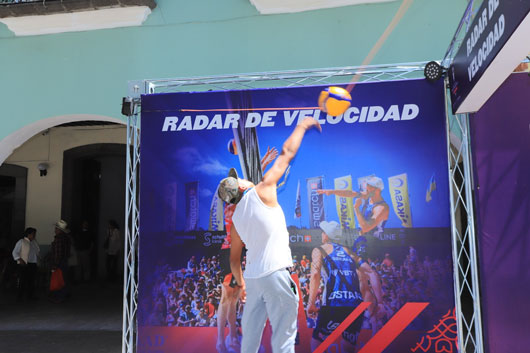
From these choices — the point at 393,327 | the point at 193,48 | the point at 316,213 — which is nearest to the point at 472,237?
the point at 393,327

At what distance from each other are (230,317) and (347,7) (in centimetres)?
425

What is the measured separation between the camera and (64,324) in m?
6.95

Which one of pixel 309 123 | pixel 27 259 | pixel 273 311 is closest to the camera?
pixel 273 311

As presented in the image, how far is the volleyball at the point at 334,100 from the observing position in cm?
430

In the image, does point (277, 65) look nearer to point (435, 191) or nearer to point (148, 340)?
point (435, 191)

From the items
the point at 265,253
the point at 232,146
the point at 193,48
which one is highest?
the point at 193,48

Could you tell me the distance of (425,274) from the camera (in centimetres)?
416

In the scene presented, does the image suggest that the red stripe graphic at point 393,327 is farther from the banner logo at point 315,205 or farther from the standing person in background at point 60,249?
the standing person in background at point 60,249

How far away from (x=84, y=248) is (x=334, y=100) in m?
9.28

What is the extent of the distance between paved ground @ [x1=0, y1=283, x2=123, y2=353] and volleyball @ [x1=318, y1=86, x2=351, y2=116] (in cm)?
395

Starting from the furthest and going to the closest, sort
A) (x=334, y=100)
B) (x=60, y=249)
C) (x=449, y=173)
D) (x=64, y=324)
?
(x=60, y=249)
(x=64, y=324)
(x=334, y=100)
(x=449, y=173)

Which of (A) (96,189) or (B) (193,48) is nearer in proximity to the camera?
(B) (193,48)

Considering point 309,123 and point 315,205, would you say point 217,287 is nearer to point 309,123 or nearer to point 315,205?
point 315,205

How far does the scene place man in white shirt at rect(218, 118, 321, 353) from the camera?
379cm
